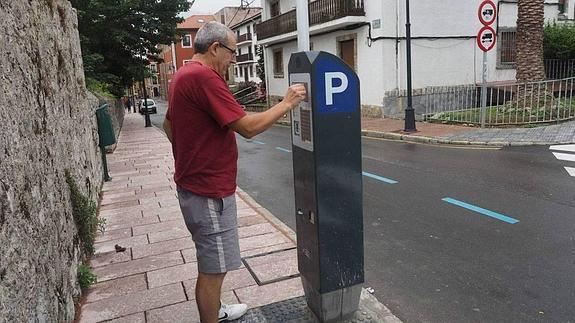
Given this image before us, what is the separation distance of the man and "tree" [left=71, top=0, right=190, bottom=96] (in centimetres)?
1723

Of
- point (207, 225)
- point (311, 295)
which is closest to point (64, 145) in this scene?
point (207, 225)

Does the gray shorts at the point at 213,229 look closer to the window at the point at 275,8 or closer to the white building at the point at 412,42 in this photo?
the white building at the point at 412,42

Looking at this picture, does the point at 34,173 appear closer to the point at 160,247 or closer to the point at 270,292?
the point at 270,292

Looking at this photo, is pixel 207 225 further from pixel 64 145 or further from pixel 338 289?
pixel 64 145

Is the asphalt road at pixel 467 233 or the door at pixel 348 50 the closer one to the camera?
the asphalt road at pixel 467 233

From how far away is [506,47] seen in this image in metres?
19.7

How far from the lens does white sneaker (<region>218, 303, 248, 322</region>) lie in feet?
10.3

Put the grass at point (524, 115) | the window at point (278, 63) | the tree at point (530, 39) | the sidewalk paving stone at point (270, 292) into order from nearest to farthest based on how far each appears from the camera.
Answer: the sidewalk paving stone at point (270, 292) < the grass at point (524, 115) < the tree at point (530, 39) < the window at point (278, 63)

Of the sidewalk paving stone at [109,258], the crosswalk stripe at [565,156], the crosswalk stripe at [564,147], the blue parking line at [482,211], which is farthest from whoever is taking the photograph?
the crosswalk stripe at [564,147]

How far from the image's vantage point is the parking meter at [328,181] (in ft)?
8.67

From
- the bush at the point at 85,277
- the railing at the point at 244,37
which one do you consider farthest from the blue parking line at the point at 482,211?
the railing at the point at 244,37

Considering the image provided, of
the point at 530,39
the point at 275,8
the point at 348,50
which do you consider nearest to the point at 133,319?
the point at 530,39

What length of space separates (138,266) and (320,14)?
17.3 m

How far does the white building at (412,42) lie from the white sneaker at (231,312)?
15066 millimetres
